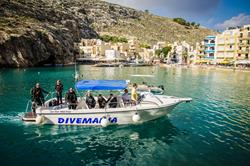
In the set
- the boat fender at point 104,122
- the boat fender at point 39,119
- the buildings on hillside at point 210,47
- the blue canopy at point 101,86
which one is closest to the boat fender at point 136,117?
the boat fender at point 104,122

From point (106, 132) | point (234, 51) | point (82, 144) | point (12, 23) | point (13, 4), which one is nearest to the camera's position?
point (82, 144)

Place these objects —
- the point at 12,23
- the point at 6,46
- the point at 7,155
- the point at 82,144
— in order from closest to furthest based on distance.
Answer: the point at 7,155 < the point at 82,144 < the point at 6,46 < the point at 12,23

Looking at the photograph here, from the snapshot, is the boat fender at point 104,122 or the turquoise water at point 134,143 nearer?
the turquoise water at point 134,143

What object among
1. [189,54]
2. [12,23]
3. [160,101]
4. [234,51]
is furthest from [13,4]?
[160,101]

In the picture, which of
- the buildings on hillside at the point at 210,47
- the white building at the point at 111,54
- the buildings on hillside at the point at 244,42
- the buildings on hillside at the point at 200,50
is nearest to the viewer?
the buildings on hillside at the point at 244,42

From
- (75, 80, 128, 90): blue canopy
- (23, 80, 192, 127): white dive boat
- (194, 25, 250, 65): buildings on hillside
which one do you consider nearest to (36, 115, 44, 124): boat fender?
(23, 80, 192, 127): white dive boat

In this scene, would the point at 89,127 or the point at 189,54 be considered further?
the point at 189,54

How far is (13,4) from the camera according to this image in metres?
99.6

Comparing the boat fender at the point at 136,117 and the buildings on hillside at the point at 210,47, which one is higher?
the buildings on hillside at the point at 210,47

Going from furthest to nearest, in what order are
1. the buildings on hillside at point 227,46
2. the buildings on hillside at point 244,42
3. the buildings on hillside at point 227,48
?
the buildings on hillside at point 227,46, the buildings on hillside at point 227,48, the buildings on hillside at point 244,42

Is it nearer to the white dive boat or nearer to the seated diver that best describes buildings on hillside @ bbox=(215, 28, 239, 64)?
the white dive boat

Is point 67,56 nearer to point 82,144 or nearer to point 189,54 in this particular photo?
point 189,54

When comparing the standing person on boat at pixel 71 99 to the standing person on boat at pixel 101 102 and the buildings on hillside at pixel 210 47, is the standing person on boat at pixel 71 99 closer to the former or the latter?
the standing person on boat at pixel 101 102

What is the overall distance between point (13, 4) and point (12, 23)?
67.9ft
